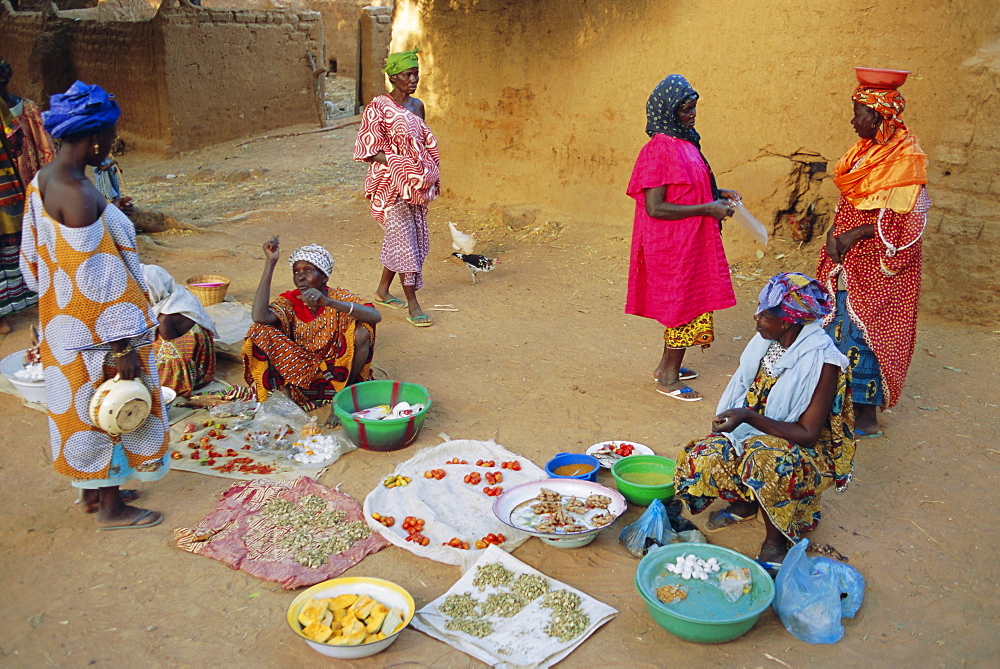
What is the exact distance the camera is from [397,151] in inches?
239

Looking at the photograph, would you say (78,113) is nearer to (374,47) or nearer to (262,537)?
(262,537)

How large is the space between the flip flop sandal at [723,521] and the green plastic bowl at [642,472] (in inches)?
8.0

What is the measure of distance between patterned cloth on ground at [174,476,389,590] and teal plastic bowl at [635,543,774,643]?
114 centimetres

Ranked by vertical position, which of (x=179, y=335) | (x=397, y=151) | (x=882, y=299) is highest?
(x=397, y=151)

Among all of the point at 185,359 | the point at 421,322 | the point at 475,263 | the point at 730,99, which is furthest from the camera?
the point at 475,263

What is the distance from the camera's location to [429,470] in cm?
411

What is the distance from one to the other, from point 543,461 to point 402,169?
107 inches

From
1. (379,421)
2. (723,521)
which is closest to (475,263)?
(379,421)

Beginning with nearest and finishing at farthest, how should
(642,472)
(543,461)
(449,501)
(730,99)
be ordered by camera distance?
(449,501), (642,472), (543,461), (730,99)

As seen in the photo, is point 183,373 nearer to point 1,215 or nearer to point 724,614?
point 1,215

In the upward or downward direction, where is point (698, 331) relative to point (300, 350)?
upward

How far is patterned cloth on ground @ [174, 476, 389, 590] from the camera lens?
11.0 ft

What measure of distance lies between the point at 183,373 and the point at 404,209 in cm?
210

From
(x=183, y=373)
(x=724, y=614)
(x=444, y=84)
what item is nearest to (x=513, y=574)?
(x=724, y=614)
